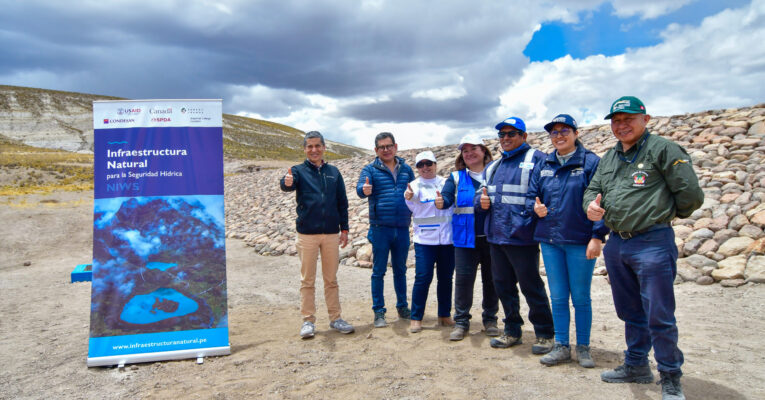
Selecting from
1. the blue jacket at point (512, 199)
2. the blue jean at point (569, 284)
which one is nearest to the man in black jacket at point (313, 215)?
the blue jacket at point (512, 199)

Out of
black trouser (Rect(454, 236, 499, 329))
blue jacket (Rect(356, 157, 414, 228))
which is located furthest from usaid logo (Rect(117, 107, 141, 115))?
black trouser (Rect(454, 236, 499, 329))

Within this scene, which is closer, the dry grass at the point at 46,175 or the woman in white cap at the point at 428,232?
the woman in white cap at the point at 428,232

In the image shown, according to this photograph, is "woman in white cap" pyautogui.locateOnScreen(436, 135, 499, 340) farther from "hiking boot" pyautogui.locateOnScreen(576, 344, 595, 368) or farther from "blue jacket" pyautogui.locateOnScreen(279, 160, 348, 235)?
"blue jacket" pyautogui.locateOnScreen(279, 160, 348, 235)

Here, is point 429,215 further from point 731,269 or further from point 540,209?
point 731,269

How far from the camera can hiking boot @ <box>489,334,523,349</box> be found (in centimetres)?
A: 475

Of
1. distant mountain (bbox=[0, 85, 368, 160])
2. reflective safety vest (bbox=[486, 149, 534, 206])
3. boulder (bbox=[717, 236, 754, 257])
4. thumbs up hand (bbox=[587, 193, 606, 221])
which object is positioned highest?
distant mountain (bbox=[0, 85, 368, 160])

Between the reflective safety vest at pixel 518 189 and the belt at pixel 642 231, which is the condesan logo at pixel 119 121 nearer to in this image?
the reflective safety vest at pixel 518 189

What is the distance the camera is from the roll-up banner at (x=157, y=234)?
16.0 ft

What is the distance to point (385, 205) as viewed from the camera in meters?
5.53

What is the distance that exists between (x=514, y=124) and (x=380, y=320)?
287 centimetres

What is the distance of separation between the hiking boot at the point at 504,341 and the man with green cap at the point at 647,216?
137 cm

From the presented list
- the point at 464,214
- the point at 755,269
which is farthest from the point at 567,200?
the point at 755,269

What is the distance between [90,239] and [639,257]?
1703 centimetres

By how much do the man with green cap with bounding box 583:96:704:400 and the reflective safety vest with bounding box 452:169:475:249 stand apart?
1.45 meters
